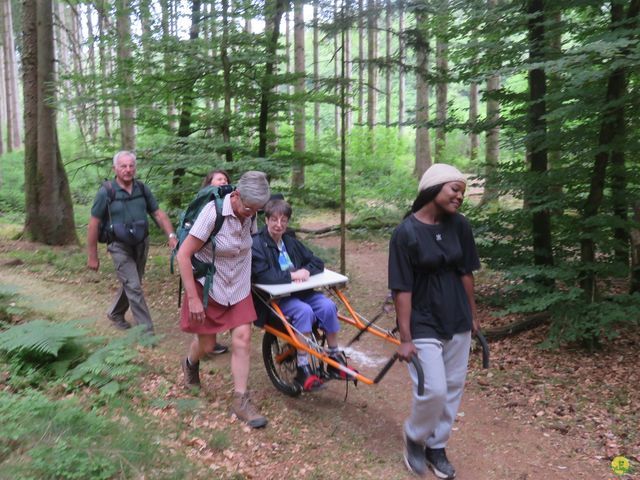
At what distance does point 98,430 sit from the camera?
3.31m

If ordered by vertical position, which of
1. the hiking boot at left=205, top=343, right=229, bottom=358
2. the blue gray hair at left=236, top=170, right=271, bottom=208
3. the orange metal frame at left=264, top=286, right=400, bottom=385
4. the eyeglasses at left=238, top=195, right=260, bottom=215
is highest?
the blue gray hair at left=236, top=170, right=271, bottom=208

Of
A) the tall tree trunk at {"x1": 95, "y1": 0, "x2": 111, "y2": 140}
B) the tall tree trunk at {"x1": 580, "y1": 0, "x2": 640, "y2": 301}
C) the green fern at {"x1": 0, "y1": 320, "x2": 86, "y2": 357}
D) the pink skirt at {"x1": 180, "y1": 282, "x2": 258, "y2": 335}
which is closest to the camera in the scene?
the green fern at {"x1": 0, "y1": 320, "x2": 86, "y2": 357}

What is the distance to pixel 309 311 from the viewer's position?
4.66 meters

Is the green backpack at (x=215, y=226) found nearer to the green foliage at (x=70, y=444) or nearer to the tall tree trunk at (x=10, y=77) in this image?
the green foliage at (x=70, y=444)

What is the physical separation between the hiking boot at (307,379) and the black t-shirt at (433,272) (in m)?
1.20

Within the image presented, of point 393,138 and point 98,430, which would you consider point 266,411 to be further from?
point 393,138

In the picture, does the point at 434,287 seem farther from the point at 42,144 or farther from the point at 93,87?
the point at 42,144

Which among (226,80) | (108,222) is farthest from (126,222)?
(226,80)

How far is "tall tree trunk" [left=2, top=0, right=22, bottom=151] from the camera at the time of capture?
82.9ft

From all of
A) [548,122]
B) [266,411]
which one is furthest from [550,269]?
[266,411]

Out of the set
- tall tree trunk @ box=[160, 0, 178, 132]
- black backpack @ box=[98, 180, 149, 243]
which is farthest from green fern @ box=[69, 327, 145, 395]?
tall tree trunk @ box=[160, 0, 178, 132]

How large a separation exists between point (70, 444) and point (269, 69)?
7800 mm

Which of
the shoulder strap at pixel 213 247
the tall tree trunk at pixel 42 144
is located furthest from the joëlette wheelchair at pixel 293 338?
the tall tree trunk at pixel 42 144

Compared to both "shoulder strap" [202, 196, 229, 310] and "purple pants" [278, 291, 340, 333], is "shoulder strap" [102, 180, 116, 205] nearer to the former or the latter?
"shoulder strap" [202, 196, 229, 310]
